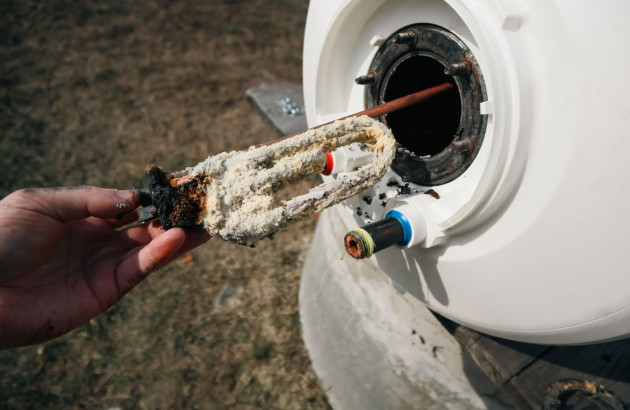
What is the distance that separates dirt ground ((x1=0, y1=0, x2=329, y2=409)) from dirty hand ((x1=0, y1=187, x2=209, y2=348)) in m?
0.89

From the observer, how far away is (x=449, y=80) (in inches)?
37.1

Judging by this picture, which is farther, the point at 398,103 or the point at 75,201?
the point at 75,201

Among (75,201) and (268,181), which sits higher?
(75,201)

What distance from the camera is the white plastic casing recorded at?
49cm

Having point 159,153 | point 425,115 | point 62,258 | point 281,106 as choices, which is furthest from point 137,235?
point 159,153

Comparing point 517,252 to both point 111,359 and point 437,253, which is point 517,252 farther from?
point 111,359

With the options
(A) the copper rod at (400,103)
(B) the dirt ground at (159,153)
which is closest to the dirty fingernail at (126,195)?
(A) the copper rod at (400,103)

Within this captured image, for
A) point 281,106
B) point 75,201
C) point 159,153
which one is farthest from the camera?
point 159,153

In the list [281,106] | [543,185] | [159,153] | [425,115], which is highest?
[159,153]

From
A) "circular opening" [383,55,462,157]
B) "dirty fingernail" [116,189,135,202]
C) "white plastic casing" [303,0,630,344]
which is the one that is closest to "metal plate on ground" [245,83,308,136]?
"circular opening" [383,55,462,157]

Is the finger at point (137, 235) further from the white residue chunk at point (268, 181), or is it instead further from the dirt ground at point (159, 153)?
the dirt ground at point (159, 153)

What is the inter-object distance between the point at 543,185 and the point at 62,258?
1138 mm

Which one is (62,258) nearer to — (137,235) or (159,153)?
(137,235)

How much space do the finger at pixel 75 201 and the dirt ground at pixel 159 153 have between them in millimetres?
1090
